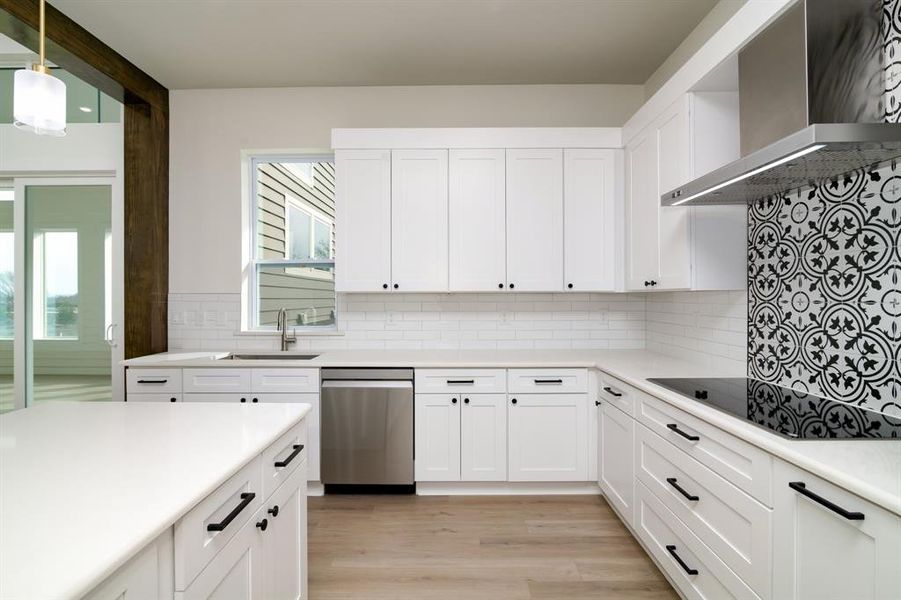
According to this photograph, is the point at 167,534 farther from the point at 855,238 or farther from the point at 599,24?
the point at 599,24

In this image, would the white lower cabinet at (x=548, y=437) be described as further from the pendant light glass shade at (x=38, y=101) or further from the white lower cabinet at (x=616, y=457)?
the pendant light glass shade at (x=38, y=101)

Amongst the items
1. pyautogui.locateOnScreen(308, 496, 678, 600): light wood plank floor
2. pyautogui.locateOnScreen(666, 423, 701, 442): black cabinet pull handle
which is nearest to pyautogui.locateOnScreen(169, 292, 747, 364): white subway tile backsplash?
pyautogui.locateOnScreen(308, 496, 678, 600): light wood plank floor

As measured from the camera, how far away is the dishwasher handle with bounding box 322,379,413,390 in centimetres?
287

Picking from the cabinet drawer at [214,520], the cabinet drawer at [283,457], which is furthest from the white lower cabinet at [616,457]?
the cabinet drawer at [214,520]

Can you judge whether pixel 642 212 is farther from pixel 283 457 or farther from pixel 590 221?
pixel 283 457

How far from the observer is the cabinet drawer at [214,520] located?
955 mm

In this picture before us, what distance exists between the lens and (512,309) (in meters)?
3.49

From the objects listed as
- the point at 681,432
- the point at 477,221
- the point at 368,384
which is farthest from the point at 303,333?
the point at 681,432

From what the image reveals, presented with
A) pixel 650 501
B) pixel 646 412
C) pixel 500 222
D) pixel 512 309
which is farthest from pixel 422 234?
pixel 650 501

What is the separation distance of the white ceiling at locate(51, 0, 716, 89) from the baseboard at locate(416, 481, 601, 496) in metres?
3.02

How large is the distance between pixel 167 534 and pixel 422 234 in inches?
97.5

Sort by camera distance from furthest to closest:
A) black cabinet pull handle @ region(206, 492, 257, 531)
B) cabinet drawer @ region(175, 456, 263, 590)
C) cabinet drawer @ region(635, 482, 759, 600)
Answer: cabinet drawer @ region(635, 482, 759, 600) → black cabinet pull handle @ region(206, 492, 257, 531) → cabinet drawer @ region(175, 456, 263, 590)

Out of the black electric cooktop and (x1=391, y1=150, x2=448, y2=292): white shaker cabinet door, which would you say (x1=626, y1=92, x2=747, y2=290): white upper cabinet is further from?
(x1=391, y1=150, x2=448, y2=292): white shaker cabinet door

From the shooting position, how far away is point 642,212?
2818mm
